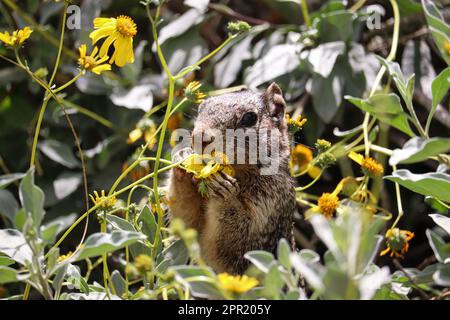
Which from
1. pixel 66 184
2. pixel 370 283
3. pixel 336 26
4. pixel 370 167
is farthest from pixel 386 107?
pixel 66 184

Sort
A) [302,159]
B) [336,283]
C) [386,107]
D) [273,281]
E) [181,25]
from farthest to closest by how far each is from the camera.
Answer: [181,25]
[302,159]
[386,107]
[273,281]
[336,283]

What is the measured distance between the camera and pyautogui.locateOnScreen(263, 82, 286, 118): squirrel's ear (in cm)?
223

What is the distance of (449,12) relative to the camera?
9.28 feet

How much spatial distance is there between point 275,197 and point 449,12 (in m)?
1.20

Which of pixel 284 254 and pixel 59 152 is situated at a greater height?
pixel 284 254

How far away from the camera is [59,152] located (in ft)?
8.89

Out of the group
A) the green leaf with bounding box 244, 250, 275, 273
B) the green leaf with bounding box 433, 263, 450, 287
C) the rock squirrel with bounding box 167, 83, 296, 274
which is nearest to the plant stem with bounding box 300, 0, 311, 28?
the rock squirrel with bounding box 167, 83, 296, 274

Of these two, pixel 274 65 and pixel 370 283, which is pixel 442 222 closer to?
pixel 370 283

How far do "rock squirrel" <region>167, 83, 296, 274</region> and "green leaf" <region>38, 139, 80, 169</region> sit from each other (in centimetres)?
65

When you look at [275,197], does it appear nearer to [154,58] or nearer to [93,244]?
[93,244]

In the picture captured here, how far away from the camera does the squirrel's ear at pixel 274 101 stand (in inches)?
88.0

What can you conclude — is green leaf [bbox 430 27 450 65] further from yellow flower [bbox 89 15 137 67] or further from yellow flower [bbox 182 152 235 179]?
yellow flower [bbox 89 15 137 67]

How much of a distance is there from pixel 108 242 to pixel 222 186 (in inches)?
22.9

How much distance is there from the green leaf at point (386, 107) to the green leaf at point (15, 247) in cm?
88
